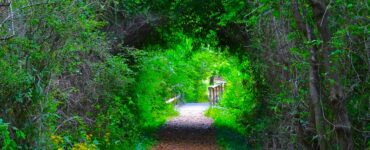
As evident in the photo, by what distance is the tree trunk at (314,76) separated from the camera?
5828 mm

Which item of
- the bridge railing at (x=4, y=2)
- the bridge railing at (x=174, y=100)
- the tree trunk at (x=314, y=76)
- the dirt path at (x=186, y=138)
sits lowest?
the bridge railing at (x=174, y=100)

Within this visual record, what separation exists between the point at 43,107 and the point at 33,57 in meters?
0.63

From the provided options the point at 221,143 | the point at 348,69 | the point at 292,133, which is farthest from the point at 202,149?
the point at 348,69

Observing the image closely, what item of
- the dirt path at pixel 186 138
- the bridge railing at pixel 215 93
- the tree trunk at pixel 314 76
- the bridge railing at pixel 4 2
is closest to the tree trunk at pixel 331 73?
the tree trunk at pixel 314 76

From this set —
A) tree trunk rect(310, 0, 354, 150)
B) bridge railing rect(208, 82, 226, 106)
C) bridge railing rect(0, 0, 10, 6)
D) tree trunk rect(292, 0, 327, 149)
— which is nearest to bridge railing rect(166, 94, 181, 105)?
bridge railing rect(208, 82, 226, 106)

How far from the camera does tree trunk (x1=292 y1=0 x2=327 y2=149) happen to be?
583 centimetres

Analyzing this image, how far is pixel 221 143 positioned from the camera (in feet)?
50.3

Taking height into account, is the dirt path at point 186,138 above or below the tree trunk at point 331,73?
below

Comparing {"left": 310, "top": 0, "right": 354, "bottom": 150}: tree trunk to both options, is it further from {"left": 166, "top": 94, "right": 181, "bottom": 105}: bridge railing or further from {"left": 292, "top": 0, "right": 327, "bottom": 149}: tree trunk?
{"left": 166, "top": 94, "right": 181, "bottom": 105}: bridge railing

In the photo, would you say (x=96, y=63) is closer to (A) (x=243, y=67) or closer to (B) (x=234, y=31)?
(B) (x=234, y=31)

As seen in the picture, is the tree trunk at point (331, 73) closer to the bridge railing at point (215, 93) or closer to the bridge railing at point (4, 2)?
the bridge railing at point (4, 2)

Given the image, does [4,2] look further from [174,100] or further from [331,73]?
[174,100]

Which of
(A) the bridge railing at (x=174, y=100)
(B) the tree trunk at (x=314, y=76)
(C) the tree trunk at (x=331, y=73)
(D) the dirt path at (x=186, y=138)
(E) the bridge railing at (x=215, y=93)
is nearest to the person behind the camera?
(C) the tree trunk at (x=331, y=73)

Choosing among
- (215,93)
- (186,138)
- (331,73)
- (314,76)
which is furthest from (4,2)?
(215,93)
